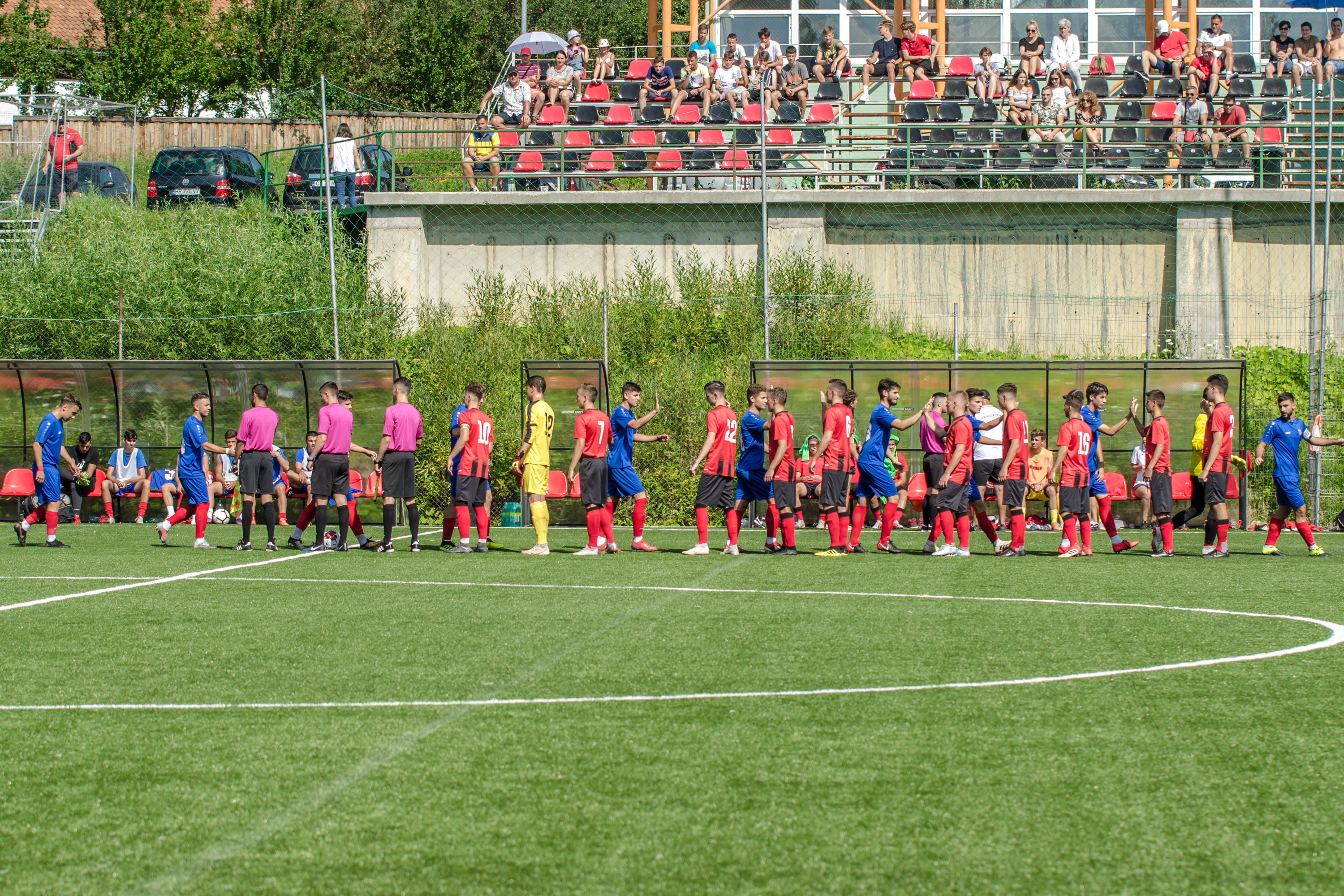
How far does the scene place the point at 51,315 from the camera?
74.5 ft

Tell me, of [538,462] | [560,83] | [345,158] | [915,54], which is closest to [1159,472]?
[538,462]

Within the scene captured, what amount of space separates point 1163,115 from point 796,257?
768 centimetres

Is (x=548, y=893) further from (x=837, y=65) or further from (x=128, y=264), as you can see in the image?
(x=837, y=65)

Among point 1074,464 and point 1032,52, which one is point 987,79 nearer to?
point 1032,52

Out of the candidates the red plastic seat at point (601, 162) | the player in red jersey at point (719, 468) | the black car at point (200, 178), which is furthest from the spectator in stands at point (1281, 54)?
the black car at point (200, 178)

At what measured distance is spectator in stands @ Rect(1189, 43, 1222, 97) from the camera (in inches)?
978

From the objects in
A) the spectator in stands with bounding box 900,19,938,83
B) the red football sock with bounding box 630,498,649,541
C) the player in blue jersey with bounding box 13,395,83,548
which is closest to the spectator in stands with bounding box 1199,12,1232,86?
the spectator in stands with bounding box 900,19,938,83

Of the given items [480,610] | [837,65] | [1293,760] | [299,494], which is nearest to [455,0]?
[837,65]

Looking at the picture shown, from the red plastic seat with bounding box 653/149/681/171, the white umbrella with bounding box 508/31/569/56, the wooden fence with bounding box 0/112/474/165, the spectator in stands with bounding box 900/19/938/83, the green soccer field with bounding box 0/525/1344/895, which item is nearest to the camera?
the green soccer field with bounding box 0/525/1344/895

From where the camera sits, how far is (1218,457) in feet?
45.0

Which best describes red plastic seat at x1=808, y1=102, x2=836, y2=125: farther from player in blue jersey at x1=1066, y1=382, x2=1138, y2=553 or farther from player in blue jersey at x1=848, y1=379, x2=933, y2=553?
player in blue jersey at x1=848, y1=379, x2=933, y2=553

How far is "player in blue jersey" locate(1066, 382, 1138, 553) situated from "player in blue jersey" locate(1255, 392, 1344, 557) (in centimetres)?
147

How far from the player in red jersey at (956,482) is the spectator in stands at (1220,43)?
15.3 metres

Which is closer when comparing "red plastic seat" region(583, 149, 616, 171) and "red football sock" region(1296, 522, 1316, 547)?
"red football sock" region(1296, 522, 1316, 547)
